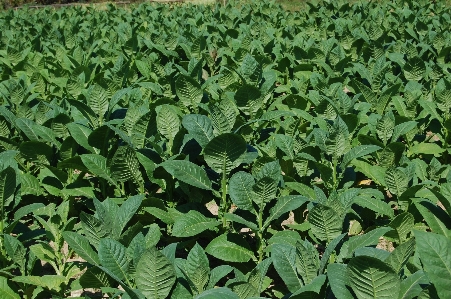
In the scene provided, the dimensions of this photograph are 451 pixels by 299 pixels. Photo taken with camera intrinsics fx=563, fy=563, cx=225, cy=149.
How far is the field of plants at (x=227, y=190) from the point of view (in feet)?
7.04

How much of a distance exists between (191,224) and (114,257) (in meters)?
0.65

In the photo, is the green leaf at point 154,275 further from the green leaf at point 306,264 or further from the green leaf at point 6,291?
the green leaf at point 6,291

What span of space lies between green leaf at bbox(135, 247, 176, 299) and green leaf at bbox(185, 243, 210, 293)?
111 mm

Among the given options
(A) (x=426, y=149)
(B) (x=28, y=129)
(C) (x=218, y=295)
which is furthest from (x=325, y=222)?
(B) (x=28, y=129)

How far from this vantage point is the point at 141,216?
3.29 meters

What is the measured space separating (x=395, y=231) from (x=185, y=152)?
4.25 ft

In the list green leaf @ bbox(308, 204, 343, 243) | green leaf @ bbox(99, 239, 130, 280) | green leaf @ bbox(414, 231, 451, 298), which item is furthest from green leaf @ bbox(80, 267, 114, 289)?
green leaf @ bbox(414, 231, 451, 298)

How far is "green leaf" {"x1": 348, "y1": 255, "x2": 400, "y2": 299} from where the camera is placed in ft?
5.94

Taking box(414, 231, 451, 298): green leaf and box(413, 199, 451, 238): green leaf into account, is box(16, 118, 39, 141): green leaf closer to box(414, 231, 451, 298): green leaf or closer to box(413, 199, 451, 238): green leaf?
box(413, 199, 451, 238): green leaf

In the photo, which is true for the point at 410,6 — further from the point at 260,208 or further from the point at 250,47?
the point at 260,208

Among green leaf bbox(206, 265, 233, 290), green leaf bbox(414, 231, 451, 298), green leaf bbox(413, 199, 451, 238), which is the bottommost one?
green leaf bbox(206, 265, 233, 290)

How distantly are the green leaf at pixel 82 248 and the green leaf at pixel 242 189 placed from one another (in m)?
0.72

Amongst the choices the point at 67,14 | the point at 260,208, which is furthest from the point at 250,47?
the point at 67,14

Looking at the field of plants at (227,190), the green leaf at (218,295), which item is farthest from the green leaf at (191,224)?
the green leaf at (218,295)
